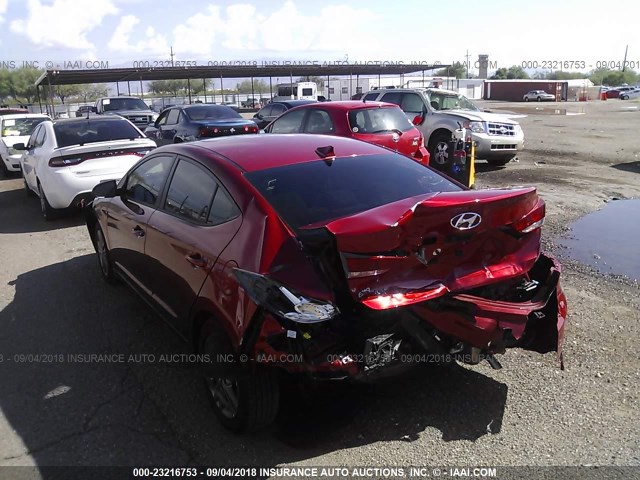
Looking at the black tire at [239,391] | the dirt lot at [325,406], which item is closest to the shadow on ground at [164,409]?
the dirt lot at [325,406]

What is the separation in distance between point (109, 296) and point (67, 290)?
603 millimetres

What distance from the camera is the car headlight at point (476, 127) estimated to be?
12.7 meters

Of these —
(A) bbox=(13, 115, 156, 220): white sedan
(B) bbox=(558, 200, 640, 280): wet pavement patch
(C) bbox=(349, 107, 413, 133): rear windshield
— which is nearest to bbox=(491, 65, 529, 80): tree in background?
(C) bbox=(349, 107, 413, 133): rear windshield

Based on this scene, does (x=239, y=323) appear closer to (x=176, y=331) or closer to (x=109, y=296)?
(x=176, y=331)

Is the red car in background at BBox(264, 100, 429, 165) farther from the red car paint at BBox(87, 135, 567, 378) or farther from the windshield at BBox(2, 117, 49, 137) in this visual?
the windshield at BBox(2, 117, 49, 137)

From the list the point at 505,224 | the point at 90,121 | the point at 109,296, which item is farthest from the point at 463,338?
the point at 90,121

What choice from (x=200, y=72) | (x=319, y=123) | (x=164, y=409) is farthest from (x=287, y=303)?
(x=200, y=72)

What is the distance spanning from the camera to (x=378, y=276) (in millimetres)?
2791

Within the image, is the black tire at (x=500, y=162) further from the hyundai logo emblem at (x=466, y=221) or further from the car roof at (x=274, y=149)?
the hyundai logo emblem at (x=466, y=221)

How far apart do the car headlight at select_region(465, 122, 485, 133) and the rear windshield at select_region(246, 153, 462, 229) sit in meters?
9.21

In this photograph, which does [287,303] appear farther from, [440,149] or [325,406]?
[440,149]

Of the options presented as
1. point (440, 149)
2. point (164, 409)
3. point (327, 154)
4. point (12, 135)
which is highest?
point (327, 154)

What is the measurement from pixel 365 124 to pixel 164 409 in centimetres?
754

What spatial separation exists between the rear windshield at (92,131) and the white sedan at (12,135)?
6189mm
